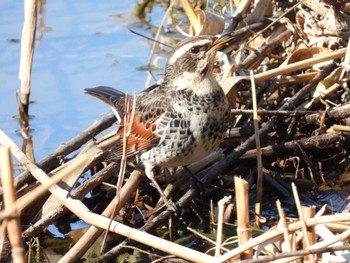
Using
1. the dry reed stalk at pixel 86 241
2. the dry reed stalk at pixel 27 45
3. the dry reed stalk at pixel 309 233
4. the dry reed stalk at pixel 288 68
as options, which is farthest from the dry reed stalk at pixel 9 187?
the dry reed stalk at pixel 27 45

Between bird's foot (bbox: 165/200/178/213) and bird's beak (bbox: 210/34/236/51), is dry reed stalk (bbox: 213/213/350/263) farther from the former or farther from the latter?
bird's beak (bbox: 210/34/236/51)

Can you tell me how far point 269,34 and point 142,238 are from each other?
330cm

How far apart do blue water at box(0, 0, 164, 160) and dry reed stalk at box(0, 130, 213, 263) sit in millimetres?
1451

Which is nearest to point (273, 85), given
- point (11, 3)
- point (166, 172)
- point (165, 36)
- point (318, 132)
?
point (318, 132)

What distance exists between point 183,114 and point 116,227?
110cm

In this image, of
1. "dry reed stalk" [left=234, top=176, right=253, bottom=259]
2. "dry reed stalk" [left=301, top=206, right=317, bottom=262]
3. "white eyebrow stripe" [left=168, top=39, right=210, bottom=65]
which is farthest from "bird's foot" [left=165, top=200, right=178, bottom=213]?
"dry reed stalk" [left=301, top=206, right=317, bottom=262]

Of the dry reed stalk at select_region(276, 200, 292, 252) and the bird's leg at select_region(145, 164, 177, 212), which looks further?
the bird's leg at select_region(145, 164, 177, 212)

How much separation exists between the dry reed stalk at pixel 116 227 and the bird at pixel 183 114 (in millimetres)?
683

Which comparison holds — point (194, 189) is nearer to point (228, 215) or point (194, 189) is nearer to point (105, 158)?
point (228, 215)

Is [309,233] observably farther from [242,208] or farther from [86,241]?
[86,241]

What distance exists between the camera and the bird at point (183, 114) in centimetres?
541

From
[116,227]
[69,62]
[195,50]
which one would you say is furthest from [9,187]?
[69,62]

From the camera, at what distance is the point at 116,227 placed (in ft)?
15.3

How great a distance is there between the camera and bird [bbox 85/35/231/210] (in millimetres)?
5414
